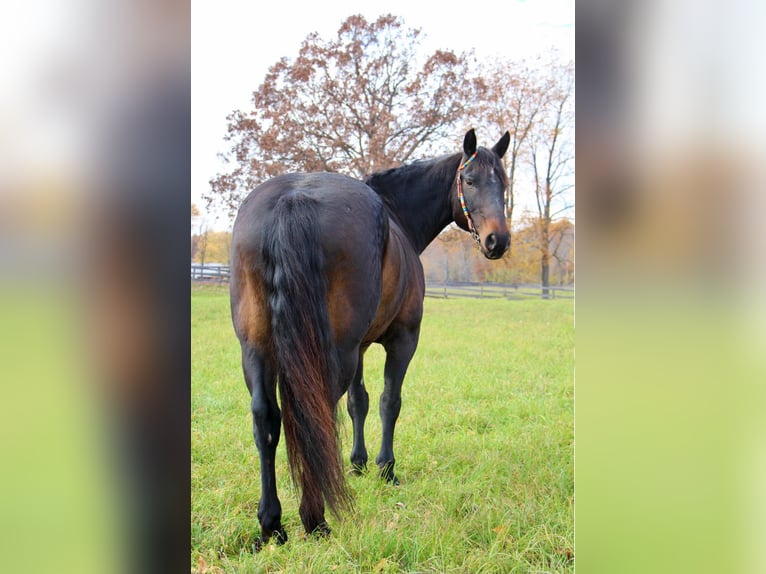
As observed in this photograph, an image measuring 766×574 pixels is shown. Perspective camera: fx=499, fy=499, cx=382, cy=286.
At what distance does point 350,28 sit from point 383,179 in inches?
261

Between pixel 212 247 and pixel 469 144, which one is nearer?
pixel 469 144

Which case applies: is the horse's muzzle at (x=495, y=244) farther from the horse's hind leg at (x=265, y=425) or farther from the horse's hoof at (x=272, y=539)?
the horse's hoof at (x=272, y=539)

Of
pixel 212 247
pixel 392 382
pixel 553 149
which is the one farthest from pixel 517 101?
pixel 392 382

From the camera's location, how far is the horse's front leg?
309 cm

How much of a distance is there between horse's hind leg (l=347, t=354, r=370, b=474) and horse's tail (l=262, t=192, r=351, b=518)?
1.18m

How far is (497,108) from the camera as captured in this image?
31.4ft

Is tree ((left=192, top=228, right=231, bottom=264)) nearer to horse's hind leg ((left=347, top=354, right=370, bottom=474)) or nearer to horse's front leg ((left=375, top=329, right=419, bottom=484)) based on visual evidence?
horse's hind leg ((left=347, top=354, right=370, bottom=474))

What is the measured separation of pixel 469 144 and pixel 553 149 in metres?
7.73

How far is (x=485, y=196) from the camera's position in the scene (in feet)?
9.81

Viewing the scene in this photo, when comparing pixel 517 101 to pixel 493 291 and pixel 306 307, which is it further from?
pixel 306 307

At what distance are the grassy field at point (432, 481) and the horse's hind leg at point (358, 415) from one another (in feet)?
0.32

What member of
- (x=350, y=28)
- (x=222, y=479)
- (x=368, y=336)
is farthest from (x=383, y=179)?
(x=350, y=28)
